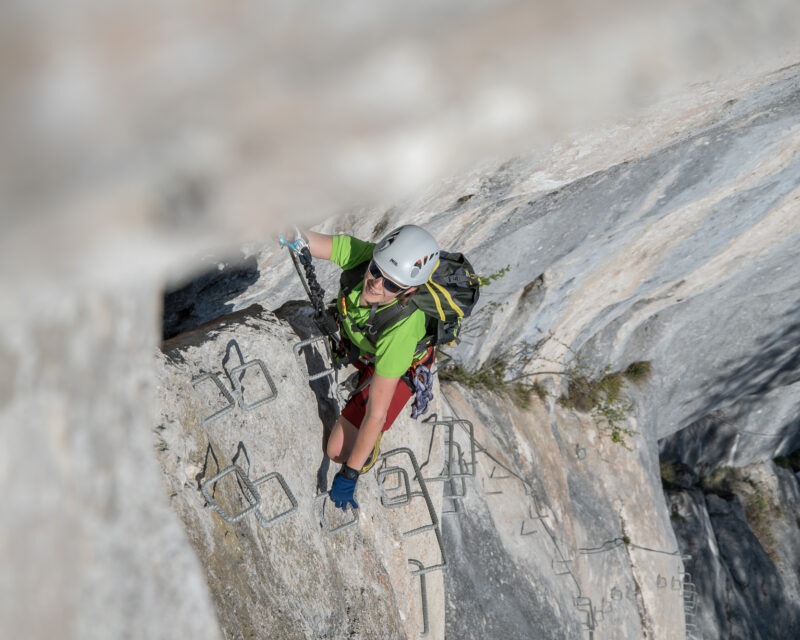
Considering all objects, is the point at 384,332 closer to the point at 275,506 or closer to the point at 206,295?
the point at 275,506

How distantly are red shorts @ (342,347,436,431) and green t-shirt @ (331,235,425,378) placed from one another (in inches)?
15.5

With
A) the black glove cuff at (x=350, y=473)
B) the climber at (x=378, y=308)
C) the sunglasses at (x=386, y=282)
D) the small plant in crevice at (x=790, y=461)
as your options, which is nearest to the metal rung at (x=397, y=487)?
the climber at (x=378, y=308)

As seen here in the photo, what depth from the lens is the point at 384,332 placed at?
3703mm

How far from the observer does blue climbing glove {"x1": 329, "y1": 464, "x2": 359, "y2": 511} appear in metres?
3.93

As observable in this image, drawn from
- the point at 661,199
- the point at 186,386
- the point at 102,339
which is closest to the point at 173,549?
the point at 102,339

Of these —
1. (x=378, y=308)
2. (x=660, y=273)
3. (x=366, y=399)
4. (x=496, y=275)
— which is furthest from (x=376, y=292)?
(x=660, y=273)

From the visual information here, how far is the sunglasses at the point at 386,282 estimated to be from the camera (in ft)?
12.0

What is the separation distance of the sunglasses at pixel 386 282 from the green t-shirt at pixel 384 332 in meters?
0.09

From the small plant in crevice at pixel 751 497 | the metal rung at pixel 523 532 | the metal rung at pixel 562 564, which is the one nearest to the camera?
the metal rung at pixel 523 532

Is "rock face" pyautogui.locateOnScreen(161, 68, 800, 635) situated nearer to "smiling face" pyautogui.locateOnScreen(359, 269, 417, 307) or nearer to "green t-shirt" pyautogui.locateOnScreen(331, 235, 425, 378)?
"green t-shirt" pyautogui.locateOnScreen(331, 235, 425, 378)

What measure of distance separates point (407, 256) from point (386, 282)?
8.4 inches

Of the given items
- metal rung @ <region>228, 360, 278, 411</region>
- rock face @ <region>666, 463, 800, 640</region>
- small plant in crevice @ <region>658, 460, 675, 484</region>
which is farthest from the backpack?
small plant in crevice @ <region>658, 460, 675, 484</region>

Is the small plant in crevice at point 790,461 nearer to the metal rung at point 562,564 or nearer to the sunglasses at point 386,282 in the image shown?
the metal rung at point 562,564

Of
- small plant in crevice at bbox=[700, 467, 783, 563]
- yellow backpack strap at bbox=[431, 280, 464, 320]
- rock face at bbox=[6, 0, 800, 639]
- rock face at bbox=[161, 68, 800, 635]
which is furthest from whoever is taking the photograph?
small plant in crevice at bbox=[700, 467, 783, 563]
